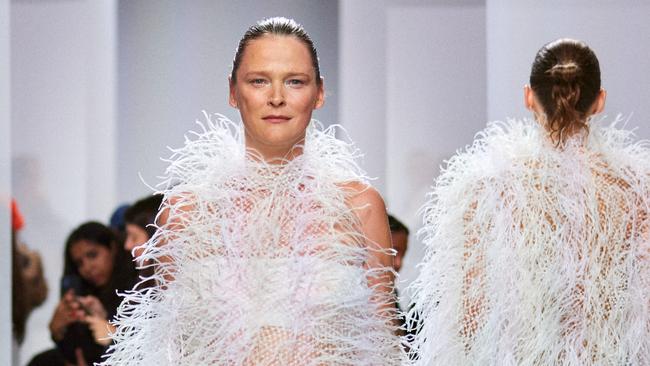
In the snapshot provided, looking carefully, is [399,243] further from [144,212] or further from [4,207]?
[4,207]

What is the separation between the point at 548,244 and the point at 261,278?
2.62ft

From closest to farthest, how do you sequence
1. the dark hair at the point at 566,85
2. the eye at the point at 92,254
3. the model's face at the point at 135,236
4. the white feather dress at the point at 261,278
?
1. the white feather dress at the point at 261,278
2. the dark hair at the point at 566,85
3. the model's face at the point at 135,236
4. the eye at the point at 92,254

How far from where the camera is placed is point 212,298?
2.04 meters

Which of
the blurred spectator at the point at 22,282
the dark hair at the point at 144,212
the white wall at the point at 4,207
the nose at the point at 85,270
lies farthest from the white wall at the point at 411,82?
the blurred spectator at the point at 22,282

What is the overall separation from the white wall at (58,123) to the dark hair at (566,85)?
2.26 m

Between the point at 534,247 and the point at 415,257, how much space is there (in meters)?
1.88

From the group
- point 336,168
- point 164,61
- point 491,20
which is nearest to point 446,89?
point 491,20

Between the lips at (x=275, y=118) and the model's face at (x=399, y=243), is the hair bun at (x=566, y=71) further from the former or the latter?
the model's face at (x=399, y=243)

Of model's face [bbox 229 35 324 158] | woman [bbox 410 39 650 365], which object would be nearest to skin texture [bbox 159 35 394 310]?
model's face [bbox 229 35 324 158]

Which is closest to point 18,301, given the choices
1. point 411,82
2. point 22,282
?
point 22,282

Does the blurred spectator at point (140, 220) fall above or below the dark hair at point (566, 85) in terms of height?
below

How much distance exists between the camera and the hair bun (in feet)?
8.73

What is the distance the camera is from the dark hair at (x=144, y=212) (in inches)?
151

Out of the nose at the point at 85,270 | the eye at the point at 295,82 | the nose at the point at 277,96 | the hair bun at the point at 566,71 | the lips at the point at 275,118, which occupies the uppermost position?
the hair bun at the point at 566,71
